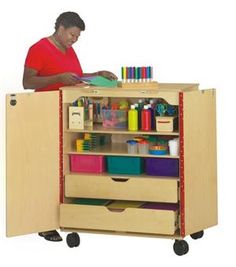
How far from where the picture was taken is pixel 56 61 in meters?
7.35

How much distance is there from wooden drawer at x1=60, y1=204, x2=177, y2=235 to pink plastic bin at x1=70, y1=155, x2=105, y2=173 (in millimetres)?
268

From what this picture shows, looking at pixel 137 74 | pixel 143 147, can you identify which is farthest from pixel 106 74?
pixel 143 147

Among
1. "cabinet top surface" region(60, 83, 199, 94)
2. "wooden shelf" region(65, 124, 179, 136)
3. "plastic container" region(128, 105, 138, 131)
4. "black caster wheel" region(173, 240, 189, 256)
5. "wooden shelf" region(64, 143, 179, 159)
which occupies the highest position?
"cabinet top surface" region(60, 83, 199, 94)

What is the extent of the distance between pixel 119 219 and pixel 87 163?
0.47 meters

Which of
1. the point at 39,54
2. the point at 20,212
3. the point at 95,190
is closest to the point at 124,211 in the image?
the point at 95,190

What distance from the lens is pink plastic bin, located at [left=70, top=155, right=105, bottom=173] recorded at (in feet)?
23.3

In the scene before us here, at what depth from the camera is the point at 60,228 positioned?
7125 millimetres

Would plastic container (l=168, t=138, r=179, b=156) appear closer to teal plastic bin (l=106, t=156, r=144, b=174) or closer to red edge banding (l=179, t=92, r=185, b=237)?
red edge banding (l=179, t=92, r=185, b=237)

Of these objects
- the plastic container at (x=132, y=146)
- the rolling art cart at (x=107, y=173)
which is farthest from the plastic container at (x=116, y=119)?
the plastic container at (x=132, y=146)

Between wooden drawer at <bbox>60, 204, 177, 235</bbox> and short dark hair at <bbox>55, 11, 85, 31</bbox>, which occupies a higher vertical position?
short dark hair at <bbox>55, 11, 85, 31</bbox>

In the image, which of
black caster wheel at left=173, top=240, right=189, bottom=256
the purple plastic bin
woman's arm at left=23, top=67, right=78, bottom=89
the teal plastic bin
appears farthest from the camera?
woman's arm at left=23, top=67, right=78, bottom=89

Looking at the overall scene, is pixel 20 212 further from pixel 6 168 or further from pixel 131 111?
pixel 131 111

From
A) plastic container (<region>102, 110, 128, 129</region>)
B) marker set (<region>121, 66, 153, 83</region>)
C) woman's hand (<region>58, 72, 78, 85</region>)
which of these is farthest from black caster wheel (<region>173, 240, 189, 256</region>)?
woman's hand (<region>58, 72, 78, 85</region>)

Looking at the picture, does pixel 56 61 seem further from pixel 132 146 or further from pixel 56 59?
pixel 132 146
